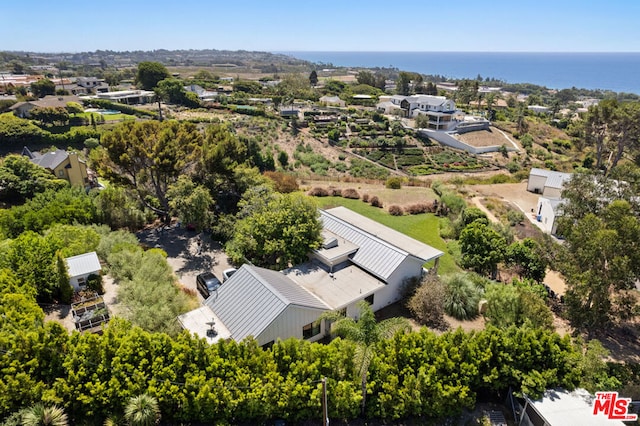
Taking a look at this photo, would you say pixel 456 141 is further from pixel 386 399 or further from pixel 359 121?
pixel 386 399

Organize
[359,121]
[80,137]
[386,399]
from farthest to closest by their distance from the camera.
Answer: [359,121] → [80,137] → [386,399]

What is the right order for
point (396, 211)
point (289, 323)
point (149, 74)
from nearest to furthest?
point (289, 323)
point (396, 211)
point (149, 74)

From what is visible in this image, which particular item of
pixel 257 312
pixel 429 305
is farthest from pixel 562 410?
pixel 257 312

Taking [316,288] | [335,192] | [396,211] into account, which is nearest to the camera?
[316,288]

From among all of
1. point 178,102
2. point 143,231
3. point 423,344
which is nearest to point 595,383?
point 423,344

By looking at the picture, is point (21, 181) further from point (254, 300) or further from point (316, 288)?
point (316, 288)
